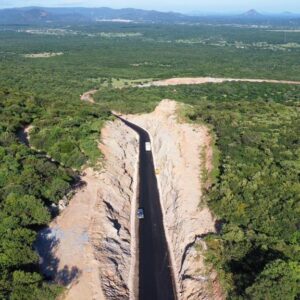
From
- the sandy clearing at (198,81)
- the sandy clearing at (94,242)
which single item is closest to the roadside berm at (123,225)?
the sandy clearing at (94,242)

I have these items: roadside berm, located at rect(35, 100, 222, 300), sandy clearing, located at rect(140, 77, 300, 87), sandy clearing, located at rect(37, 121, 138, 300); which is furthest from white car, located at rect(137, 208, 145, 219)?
sandy clearing, located at rect(140, 77, 300, 87)

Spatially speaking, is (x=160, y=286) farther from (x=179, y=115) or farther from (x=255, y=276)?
(x=179, y=115)

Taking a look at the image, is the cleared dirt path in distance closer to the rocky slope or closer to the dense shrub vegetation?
the dense shrub vegetation

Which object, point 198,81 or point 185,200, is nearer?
point 185,200

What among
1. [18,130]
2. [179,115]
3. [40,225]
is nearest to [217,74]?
[179,115]

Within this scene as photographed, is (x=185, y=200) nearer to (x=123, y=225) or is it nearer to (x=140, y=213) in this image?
(x=140, y=213)

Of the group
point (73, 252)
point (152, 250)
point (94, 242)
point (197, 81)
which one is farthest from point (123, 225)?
point (197, 81)
